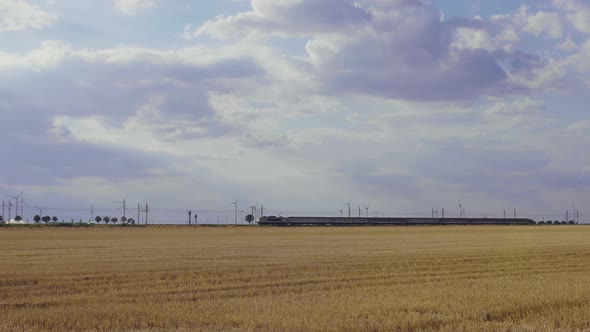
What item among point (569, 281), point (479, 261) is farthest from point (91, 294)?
point (479, 261)

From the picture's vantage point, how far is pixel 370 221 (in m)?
157

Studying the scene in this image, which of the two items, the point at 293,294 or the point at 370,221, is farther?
the point at 370,221

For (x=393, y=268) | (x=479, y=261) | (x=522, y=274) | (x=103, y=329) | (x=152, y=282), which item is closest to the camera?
(x=103, y=329)

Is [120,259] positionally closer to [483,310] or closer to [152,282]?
[152,282]

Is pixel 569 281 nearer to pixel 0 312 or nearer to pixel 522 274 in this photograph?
pixel 522 274

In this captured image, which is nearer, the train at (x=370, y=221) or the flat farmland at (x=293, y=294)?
the flat farmland at (x=293, y=294)

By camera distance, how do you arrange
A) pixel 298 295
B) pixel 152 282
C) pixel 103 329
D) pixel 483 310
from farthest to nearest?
pixel 152 282
pixel 298 295
pixel 483 310
pixel 103 329

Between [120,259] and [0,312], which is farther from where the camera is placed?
[120,259]

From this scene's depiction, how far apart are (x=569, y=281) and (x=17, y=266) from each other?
23000 millimetres

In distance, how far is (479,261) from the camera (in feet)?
111

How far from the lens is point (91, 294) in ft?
68.8

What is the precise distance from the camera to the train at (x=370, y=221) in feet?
495

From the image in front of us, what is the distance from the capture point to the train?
151m

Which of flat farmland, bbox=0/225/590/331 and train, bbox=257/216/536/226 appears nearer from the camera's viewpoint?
flat farmland, bbox=0/225/590/331
